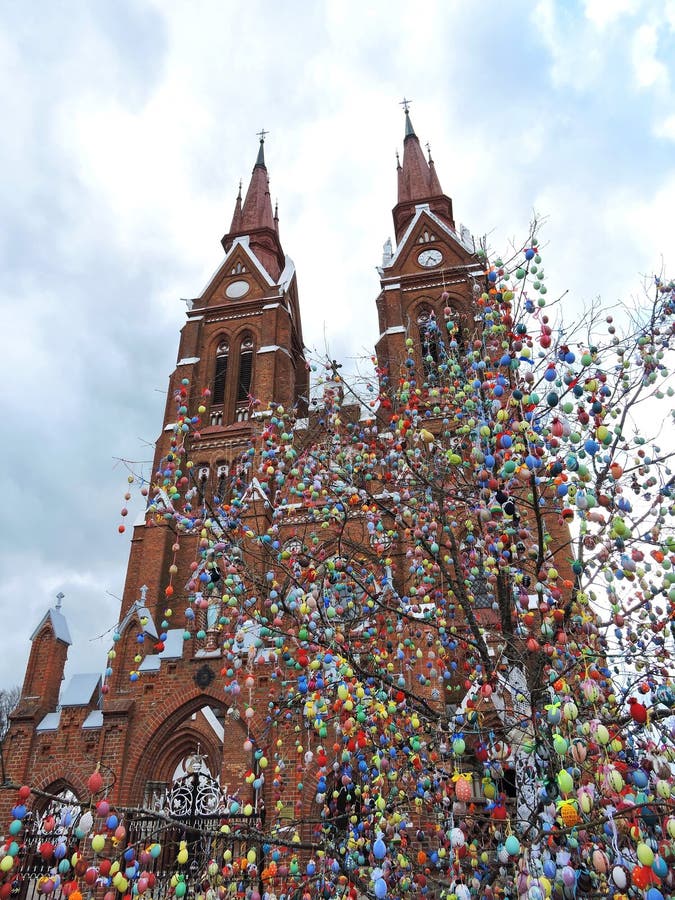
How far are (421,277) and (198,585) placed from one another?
61.6 ft

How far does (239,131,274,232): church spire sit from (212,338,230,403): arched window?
28.4 feet

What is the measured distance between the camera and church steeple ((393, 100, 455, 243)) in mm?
32469

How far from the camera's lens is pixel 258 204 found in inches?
1359

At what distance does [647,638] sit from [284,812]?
27.2 ft

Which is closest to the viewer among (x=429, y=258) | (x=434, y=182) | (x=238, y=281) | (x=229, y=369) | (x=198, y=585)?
(x=198, y=585)

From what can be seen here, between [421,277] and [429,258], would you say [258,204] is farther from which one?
[421,277]

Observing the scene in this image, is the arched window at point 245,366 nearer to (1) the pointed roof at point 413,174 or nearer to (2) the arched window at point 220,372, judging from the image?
(2) the arched window at point 220,372

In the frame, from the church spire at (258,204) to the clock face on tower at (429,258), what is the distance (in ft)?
31.7

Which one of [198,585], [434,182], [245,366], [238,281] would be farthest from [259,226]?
[198,585]

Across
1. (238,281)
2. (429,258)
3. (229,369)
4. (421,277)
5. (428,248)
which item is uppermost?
(428,248)

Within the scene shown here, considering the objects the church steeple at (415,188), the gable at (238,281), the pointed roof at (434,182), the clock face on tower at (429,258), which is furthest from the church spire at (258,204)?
the clock face on tower at (429,258)

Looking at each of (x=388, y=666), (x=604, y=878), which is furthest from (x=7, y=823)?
(x=604, y=878)

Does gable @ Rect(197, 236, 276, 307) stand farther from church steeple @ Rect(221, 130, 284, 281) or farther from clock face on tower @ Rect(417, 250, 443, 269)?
clock face on tower @ Rect(417, 250, 443, 269)

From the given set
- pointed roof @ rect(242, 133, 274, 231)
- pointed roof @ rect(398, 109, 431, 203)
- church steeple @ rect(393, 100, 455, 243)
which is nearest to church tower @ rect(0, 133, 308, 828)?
pointed roof @ rect(242, 133, 274, 231)
